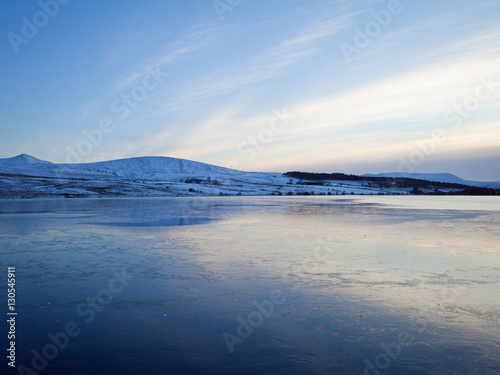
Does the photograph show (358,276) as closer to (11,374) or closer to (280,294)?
(280,294)

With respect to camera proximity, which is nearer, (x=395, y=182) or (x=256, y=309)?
(x=256, y=309)

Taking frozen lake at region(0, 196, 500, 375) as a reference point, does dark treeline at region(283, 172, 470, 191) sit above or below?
above

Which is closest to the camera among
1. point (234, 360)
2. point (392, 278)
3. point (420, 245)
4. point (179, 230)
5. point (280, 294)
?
point (234, 360)

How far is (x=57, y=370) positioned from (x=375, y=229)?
14343 mm

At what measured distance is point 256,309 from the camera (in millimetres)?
5758

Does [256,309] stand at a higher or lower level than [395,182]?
lower

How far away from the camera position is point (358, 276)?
777 cm

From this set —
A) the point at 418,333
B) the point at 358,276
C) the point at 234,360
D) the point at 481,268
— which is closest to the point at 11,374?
the point at 234,360

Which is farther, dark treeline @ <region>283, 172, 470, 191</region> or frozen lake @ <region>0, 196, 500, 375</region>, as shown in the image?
dark treeline @ <region>283, 172, 470, 191</region>

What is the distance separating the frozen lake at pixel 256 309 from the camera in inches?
164

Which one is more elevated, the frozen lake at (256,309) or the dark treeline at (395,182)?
the dark treeline at (395,182)

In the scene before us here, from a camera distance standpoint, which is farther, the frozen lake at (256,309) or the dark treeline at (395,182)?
the dark treeline at (395,182)

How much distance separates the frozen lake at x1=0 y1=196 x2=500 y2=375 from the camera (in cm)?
416

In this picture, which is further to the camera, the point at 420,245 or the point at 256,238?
the point at 256,238
